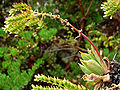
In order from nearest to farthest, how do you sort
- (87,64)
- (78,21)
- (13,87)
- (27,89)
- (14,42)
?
1. (87,64)
2. (13,87)
3. (27,89)
4. (14,42)
5. (78,21)

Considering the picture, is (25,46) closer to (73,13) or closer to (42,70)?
(42,70)

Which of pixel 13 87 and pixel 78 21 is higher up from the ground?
pixel 78 21

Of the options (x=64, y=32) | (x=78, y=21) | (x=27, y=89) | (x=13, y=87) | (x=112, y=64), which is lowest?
(x=27, y=89)

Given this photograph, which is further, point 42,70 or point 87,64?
point 42,70

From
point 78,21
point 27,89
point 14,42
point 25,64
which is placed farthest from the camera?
point 78,21

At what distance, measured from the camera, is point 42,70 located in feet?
4.65

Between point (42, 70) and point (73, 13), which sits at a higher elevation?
point (73, 13)

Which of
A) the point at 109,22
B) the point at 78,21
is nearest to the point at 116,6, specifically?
the point at 78,21

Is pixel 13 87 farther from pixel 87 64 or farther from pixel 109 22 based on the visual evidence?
pixel 109 22

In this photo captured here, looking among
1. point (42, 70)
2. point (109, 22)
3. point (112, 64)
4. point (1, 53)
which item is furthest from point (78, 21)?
point (112, 64)

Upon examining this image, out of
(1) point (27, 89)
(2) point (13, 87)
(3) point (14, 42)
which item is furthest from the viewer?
(3) point (14, 42)

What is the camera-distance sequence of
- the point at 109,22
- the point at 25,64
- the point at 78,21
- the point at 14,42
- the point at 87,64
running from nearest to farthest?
the point at 87,64
the point at 25,64
the point at 14,42
the point at 78,21
the point at 109,22

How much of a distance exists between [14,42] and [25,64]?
0.27 m

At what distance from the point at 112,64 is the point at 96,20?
103 centimetres
